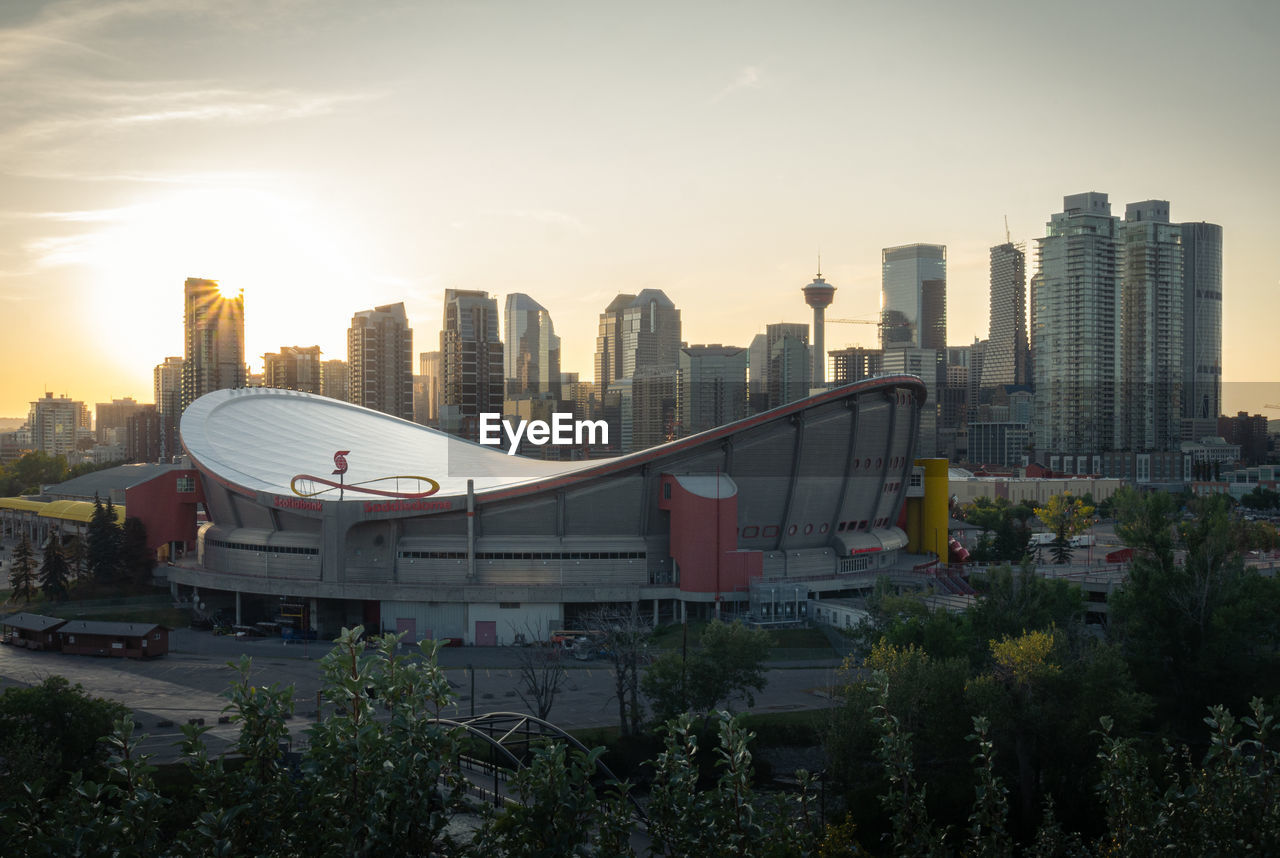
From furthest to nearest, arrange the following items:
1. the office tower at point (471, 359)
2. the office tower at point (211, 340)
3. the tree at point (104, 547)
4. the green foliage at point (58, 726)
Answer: the office tower at point (211, 340) → the office tower at point (471, 359) → the tree at point (104, 547) → the green foliage at point (58, 726)

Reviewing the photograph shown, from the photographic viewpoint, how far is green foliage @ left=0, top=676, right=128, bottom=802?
1110 inches

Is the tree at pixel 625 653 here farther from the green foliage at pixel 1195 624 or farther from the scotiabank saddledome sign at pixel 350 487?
the green foliage at pixel 1195 624

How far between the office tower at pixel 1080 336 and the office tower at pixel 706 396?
1876 inches

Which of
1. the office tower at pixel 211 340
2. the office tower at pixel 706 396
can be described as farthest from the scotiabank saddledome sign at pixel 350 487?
the office tower at pixel 211 340

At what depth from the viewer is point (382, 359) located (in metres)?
167

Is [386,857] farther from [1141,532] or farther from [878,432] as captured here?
[878,432]

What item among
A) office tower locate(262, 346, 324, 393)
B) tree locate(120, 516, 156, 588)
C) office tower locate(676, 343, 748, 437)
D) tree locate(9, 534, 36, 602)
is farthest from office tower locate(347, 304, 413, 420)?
tree locate(9, 534, 36, 602)

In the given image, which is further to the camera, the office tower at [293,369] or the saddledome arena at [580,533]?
the office tower at [293,369]

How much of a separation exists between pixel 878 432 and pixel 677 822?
4817cm

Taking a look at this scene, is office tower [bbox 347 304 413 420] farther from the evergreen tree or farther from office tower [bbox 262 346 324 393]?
the evergreen tree

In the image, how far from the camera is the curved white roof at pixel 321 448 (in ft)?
200

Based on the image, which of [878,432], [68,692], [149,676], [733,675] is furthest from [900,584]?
[68,692]

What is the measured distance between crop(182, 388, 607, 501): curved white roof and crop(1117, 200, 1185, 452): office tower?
122 metres

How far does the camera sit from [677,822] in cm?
1445
